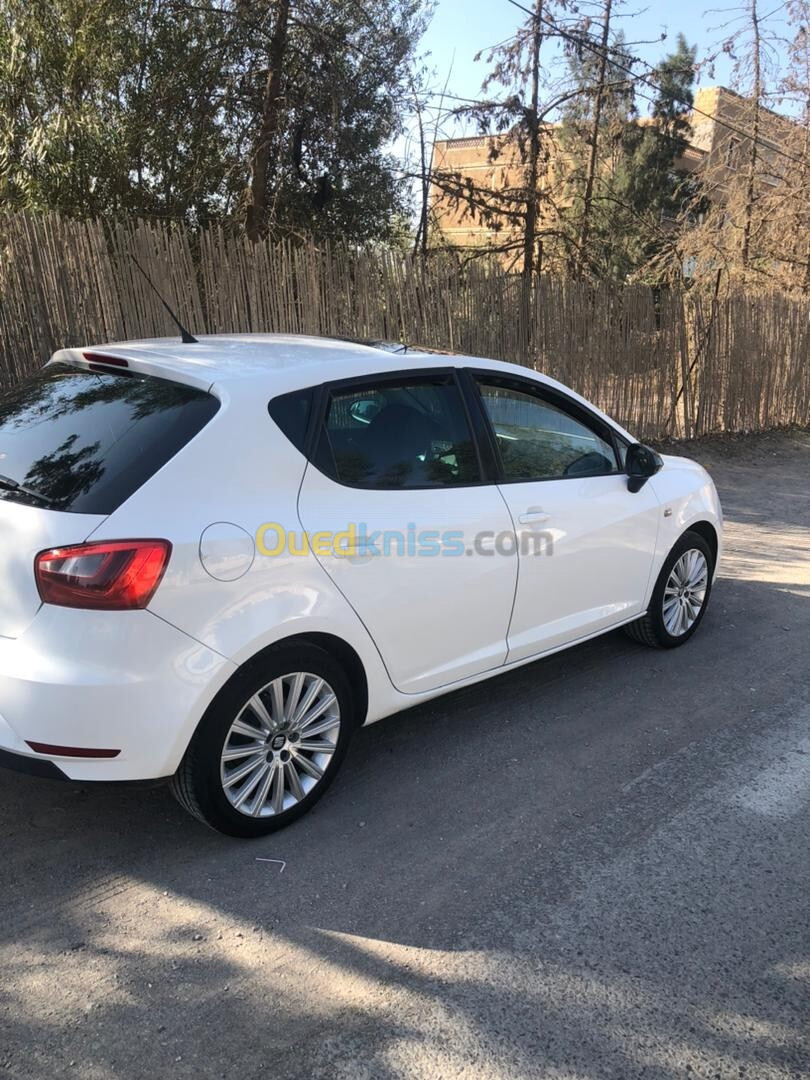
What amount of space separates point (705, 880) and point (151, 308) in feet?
19.8

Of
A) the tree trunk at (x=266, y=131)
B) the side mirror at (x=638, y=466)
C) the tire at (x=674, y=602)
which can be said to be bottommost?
the tire at (x=674, y=602)

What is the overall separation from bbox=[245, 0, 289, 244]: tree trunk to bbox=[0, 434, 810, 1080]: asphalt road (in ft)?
26.7

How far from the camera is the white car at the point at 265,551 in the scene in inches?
101

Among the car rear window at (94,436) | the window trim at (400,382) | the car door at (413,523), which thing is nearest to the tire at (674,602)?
the car door at (413,523)

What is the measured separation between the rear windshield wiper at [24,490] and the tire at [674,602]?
3.25 meters

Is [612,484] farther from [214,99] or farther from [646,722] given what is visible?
[214,99]

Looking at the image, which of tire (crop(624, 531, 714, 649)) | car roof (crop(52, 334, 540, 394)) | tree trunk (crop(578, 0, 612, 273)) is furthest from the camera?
tree trunk (crop(578, 0, 612, 273))

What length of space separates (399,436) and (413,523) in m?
0.38

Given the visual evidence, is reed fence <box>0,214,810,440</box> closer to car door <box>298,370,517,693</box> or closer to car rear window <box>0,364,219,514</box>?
car rear window <box>0,364,219,514</box>

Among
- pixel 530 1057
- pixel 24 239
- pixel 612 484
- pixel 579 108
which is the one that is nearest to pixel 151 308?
pixel 24 239

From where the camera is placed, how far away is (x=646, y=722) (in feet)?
13.4

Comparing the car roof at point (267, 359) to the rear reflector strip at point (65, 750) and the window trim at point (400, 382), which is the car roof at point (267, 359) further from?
the rear reflector strip at point (65, 750)

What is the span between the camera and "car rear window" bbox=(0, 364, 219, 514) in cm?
267

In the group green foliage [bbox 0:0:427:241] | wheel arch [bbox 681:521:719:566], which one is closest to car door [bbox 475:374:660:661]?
wheel arch [bbox 681:521:719:566]
